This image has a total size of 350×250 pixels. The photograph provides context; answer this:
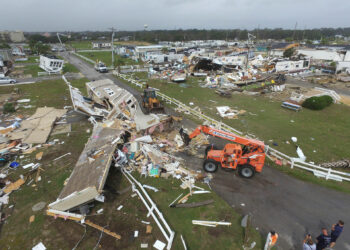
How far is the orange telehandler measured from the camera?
32.3 feet

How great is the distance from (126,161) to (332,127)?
1691 cm

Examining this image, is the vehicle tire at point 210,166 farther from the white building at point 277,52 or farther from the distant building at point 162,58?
the white building at point 277,52

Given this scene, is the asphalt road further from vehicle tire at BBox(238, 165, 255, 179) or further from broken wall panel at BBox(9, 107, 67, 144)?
broken wall panel at BBox(9, 107, 67, 144)

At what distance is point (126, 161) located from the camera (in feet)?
36.7

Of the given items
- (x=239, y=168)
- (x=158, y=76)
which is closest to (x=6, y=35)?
(x=158, y=76)

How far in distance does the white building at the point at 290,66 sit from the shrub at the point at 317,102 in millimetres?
18896

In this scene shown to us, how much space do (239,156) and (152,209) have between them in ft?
17.5

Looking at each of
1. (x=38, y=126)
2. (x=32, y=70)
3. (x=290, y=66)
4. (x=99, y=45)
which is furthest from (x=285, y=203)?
(x=99, y=45)

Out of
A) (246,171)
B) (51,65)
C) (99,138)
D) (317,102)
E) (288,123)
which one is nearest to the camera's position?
(246,171)

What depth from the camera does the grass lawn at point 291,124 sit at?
40.3 feet

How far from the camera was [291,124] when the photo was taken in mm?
16266

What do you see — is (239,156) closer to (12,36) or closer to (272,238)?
(272,238)

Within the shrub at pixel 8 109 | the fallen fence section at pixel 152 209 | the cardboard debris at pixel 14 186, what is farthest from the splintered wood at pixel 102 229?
the shrub at pixel 8 109

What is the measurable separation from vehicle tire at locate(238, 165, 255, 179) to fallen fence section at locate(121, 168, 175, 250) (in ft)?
16.2
